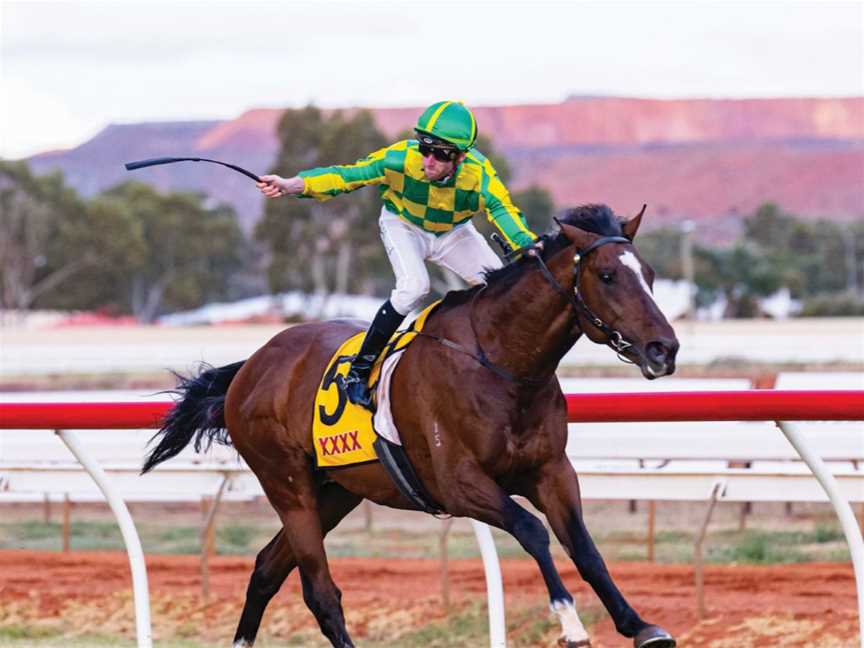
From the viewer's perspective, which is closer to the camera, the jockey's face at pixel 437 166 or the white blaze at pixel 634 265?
the white blaze at pixel 634 265

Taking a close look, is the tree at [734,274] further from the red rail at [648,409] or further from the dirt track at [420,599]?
the red rail at [648,409]

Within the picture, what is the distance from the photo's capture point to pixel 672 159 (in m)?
173

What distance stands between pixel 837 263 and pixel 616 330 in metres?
85.6

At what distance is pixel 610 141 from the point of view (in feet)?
604

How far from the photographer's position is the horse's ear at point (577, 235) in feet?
15.5

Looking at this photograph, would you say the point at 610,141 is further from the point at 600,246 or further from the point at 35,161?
the point at 600,246

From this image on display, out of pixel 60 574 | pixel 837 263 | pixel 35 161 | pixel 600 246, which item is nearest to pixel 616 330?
pixel 600 246

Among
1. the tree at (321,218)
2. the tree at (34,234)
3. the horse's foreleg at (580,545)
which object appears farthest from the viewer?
the tree at (34,234)

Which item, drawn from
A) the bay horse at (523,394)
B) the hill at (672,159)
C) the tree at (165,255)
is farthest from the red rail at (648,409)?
the hill at (672,159)

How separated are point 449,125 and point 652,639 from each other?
69.0 inches

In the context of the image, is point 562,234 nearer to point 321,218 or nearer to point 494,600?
point 494,600

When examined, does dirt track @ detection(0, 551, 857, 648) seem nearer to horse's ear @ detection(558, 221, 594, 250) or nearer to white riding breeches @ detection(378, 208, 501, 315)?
white riding breeches @ detection(378, 208, 501, 315)

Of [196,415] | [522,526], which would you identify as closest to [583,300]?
[522,526]

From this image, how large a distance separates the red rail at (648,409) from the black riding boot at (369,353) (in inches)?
27.0
